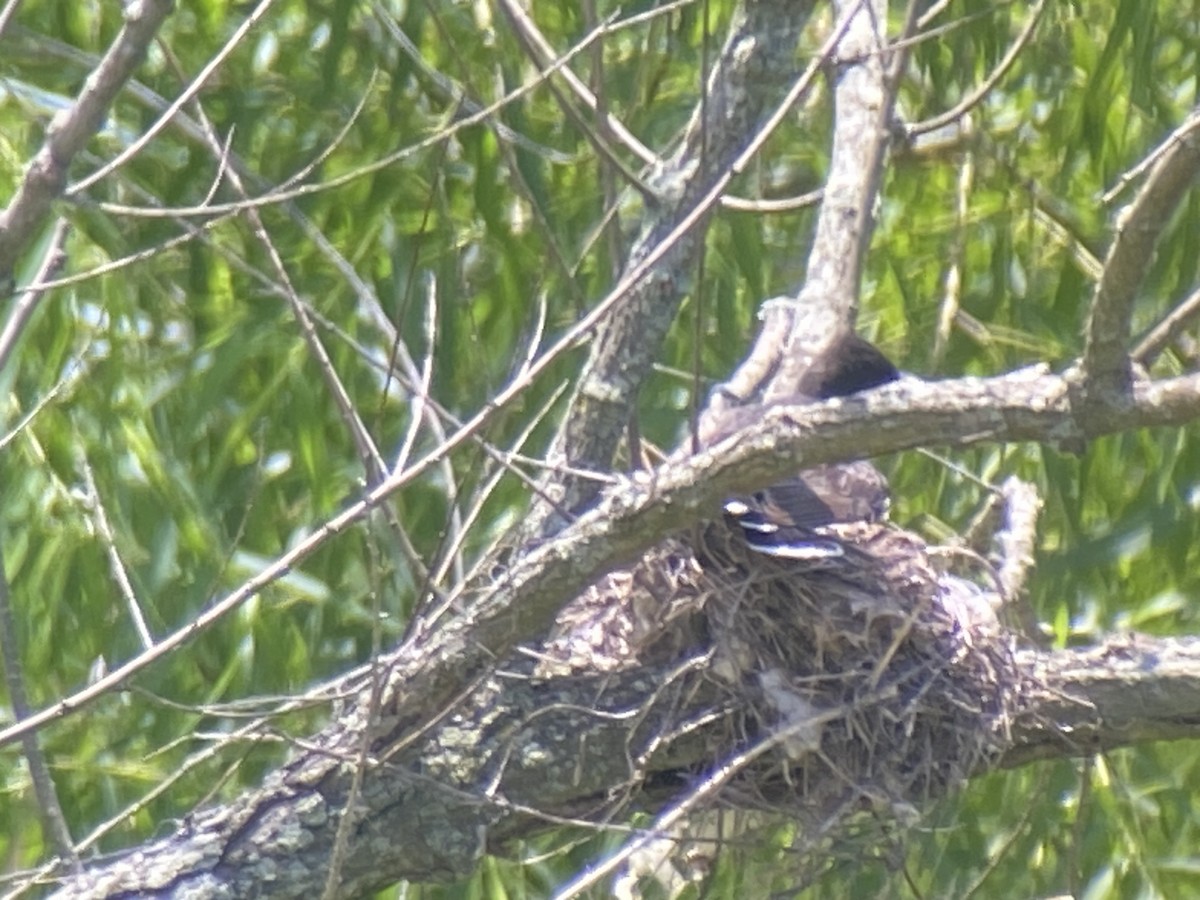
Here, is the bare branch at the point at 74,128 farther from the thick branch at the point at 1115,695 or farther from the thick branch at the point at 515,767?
the thick branch at the point at 1115,695

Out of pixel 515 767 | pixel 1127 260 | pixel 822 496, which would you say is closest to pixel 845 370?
pixel 822 496

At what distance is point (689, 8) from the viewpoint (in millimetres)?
3709

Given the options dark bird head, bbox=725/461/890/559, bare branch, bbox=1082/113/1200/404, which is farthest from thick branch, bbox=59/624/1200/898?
bare branch, bbox=1082/113/1200/404

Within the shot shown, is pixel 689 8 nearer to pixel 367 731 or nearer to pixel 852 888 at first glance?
pixel 852 888

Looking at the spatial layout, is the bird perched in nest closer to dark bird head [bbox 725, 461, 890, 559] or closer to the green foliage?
dark bird head [bbox 725, 461, 890, 559]

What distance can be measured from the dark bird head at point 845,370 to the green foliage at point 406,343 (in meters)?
0.19

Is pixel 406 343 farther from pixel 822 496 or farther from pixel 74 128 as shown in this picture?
pixel 74 128

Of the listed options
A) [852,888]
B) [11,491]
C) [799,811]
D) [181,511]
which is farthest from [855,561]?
[11,491]

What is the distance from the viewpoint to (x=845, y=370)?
10.3 feet

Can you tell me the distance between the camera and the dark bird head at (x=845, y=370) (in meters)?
3.12

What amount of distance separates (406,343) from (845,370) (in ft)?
2.35

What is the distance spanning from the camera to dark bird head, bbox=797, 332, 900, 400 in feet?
10.2

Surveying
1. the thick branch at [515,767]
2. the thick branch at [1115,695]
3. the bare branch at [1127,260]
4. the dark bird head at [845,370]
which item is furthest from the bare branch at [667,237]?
the bare branch at [1127,260]

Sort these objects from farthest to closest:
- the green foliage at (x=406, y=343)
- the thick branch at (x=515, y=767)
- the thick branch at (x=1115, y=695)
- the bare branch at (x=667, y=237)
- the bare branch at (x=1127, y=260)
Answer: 1. the green foliage at (x=406, y=343)
2. the bare branch at (x=667, y=237)
3. the thick branch at (x=1115, y=695)
4. the thick branch at (x=515, y=767)
5. the bare branch at (x=1127, y=260)
